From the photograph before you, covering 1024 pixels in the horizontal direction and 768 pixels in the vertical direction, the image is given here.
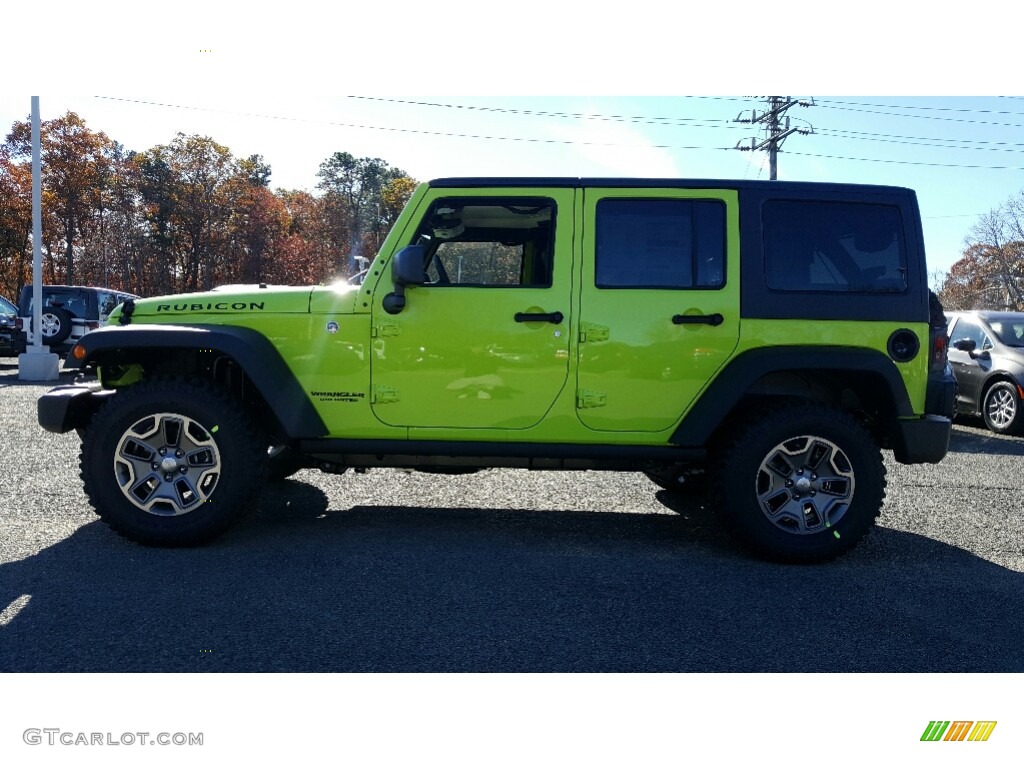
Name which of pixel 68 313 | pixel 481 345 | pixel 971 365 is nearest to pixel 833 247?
pixel 481 345

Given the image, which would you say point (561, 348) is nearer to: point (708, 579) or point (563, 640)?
point (708, 579)

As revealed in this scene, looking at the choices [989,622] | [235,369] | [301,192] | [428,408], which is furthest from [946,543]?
[301,192]

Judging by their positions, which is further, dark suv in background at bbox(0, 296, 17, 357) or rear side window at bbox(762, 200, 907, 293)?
dark suv in background at bbox(0, 296, 17, 357)

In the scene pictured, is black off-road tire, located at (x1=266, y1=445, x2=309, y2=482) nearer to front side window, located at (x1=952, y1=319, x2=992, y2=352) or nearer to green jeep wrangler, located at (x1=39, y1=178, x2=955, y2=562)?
green jeep wrangler, located at (x1=39, y1=178, x2=955, y2=562)

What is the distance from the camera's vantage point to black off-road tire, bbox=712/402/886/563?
4.20 meters

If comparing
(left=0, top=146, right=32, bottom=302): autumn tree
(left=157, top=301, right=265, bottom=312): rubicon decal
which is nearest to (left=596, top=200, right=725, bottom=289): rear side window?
(left=157, top=301, right=265, bottom=312): rubicon decal

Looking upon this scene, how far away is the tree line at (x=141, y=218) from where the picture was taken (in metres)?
35.0

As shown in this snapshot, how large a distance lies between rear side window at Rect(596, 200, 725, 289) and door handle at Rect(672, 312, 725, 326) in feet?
0.57

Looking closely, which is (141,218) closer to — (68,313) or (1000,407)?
(68,313)

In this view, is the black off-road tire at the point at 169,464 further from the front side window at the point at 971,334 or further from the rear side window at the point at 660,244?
the front side window at the point at 971,334

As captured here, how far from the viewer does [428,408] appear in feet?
14.1
